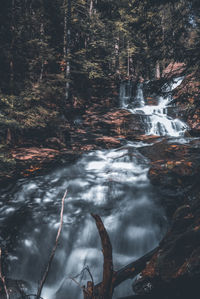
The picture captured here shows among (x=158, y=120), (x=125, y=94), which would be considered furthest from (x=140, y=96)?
(x=158, y=120)

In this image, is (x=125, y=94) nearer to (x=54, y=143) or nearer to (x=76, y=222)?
(x=54, y=143)

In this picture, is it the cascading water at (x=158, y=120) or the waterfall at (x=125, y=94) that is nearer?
the cascading water at (x=158, y=120)

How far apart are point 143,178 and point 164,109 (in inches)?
387

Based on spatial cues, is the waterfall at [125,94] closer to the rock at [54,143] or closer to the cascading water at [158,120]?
the cascading water at [158,120]

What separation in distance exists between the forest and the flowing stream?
26 millimetres

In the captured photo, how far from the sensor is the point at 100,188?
21.8 feet

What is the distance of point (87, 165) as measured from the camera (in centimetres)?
838

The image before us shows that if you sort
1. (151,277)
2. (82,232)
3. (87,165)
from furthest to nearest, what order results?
1. (87,165)
2. (82,232)
3. (151,277)

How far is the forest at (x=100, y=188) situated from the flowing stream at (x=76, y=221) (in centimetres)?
3

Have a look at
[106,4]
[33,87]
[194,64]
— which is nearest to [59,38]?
[106,4]

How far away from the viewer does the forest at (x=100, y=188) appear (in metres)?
3.08

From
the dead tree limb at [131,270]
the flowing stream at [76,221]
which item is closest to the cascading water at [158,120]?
the flowing stream at [76,221]

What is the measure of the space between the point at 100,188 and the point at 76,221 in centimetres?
158

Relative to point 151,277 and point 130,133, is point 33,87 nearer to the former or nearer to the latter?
point 130,133
